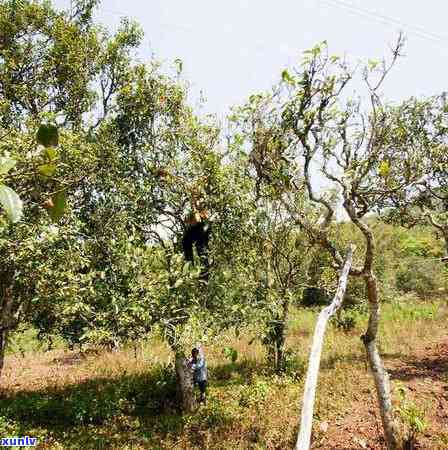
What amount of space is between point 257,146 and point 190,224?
2.87m

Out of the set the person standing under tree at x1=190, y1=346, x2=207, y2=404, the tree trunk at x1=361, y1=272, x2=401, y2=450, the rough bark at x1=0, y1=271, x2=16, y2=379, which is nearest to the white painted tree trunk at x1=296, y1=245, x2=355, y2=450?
the tree trunk at x1=361, y1=272, x2=401, y2=450

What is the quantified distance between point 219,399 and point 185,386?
120cm

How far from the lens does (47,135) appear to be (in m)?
1.34

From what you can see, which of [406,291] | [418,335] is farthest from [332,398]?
[406,291]

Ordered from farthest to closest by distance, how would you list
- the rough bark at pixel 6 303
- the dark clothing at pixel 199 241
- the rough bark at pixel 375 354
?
the dark clothing at pixel 199 241, the rough bark at pixel 6 303, the rough bark at pixel 375 354

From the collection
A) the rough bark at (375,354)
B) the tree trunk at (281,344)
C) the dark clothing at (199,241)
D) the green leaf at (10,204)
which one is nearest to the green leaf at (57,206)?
the green leaf at (10,204)

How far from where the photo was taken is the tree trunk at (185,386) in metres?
11.6

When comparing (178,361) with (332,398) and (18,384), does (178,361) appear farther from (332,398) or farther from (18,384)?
(18,384)

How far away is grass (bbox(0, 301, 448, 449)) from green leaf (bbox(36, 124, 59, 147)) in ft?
31.0

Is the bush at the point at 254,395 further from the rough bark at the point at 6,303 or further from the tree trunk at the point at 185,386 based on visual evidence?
the rough bark at the point at 6,303

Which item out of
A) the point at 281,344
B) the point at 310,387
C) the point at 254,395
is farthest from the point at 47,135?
the point at 281,344

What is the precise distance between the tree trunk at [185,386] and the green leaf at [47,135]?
10.8 meters

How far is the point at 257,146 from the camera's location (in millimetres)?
8508

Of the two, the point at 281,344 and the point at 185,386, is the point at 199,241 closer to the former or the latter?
the point at 185,386
